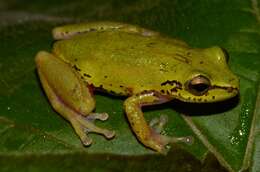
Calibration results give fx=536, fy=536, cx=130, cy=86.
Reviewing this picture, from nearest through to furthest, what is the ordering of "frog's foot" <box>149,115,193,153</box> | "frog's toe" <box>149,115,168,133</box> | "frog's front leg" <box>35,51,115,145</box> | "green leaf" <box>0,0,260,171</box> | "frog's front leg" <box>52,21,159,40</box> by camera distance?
"green leaf" <box>0,0,260,171</box> → "frog's foot" <box>149,115,193,153</box> → "frog's toe" <box>149,115,168,133</box> → "frog's front leg" <box>35,51,115,145</box> → "frog's front leg" <box>52,21,159,40</box>

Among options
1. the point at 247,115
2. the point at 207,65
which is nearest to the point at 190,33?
the point at 207,65

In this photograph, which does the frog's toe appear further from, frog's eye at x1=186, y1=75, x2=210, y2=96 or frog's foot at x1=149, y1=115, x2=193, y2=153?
frog's eye at x1=186, y1=75, x2=210, y2=96

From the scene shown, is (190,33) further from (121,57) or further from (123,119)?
(123,119)

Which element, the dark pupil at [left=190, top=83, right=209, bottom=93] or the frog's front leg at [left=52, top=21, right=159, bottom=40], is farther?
the frog's front leg at [left=52, top=21, right=159, bottom=40]

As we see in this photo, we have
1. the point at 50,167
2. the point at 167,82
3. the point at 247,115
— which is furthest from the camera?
the point at 167,82

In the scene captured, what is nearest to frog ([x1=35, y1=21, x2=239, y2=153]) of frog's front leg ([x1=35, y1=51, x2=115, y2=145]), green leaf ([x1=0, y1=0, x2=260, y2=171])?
frog's front leg ([x1=35, y1=51, x2=115, y2=145])

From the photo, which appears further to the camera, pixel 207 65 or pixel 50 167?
pixel 207 65
